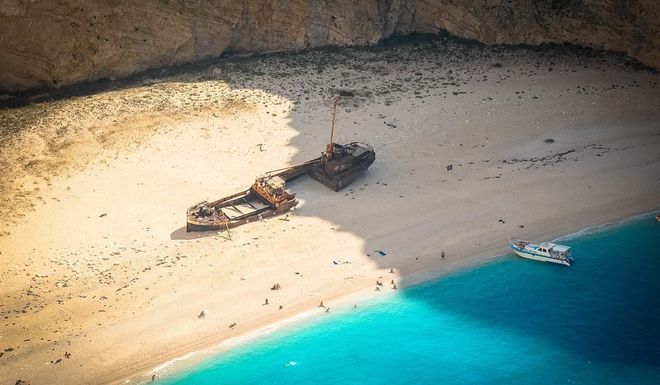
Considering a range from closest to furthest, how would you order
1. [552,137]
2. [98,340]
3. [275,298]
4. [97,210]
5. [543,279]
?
[98,340] < [275,298] < [543,279] < [97,210] < [552,137]

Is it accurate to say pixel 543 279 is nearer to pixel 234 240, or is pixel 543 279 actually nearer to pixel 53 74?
pixel 234 240

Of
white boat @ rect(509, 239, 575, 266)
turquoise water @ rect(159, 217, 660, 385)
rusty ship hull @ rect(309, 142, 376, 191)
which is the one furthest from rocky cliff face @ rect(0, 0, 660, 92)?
turquoise water @ rect(159, 217, 660, 385)

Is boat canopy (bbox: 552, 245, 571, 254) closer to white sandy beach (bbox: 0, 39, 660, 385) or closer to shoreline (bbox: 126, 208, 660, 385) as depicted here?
shoreline (bbox: 126, 208, 660, 385)

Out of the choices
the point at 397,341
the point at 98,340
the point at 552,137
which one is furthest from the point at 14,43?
the point at 552,137

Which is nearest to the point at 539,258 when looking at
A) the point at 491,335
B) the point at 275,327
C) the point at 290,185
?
the point at 491,335

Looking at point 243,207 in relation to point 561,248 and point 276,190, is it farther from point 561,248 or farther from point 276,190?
point 561,248

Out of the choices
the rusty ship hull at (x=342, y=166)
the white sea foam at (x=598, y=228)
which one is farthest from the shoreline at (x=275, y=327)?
the rusty ship hull at (x=342, y=166)
